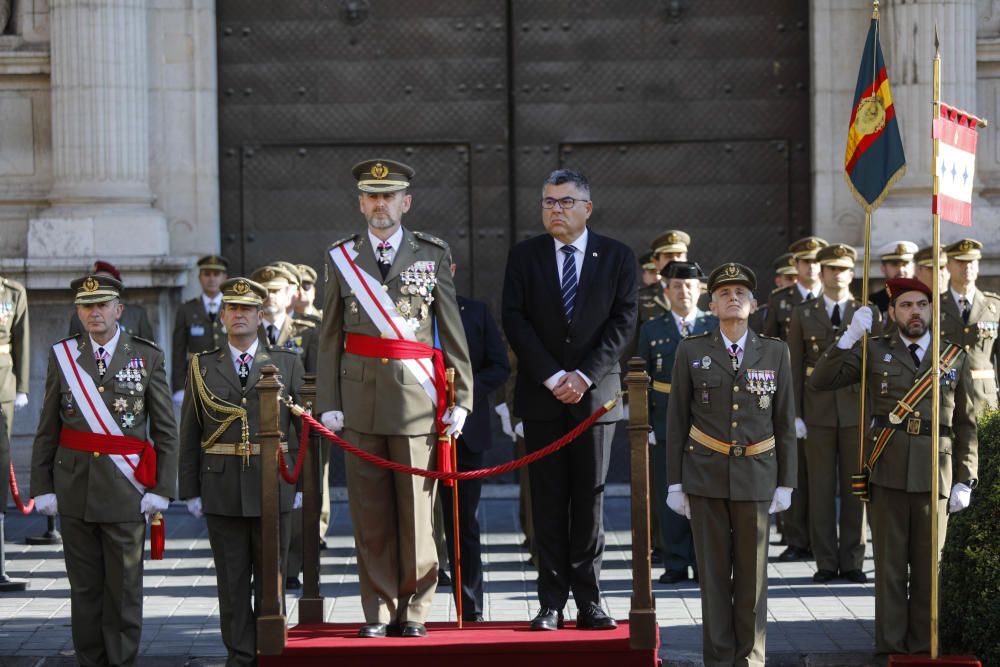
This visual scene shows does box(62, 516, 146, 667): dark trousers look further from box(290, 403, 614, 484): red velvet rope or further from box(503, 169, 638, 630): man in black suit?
box(503, 169, 638, 630): man in black suit

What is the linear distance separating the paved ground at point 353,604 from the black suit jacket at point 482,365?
1.00 m

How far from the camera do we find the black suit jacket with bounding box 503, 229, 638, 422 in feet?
25.6

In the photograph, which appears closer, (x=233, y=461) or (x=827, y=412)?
(x=233, y=461)

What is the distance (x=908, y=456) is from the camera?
842cm

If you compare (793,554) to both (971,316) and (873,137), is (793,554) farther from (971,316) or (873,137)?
(873,137)

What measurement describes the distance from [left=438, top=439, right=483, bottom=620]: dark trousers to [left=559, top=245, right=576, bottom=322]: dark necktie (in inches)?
66.3

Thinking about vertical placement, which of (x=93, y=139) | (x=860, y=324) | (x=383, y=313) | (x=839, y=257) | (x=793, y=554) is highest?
(x=93, y=139)

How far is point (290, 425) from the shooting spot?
8875 mm

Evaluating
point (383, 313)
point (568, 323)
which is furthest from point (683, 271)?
point (383, 313)

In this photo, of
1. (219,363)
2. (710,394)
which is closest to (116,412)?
(219,363)

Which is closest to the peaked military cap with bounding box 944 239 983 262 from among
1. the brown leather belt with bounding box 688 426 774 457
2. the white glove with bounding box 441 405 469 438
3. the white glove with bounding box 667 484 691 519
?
the brown leather belt with bounding box 688 426 774 457

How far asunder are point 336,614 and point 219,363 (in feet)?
6.05

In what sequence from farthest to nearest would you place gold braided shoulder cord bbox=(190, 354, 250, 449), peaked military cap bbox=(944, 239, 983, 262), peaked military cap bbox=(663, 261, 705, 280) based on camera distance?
peaked military cap bbox=(944, 239, 983, 262), peaked military cap bbox=(663, 261, 705, 280), gold braided shoulder cord bbox=(190, 354, 250, 449)

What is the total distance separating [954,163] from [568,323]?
6.63 ft
